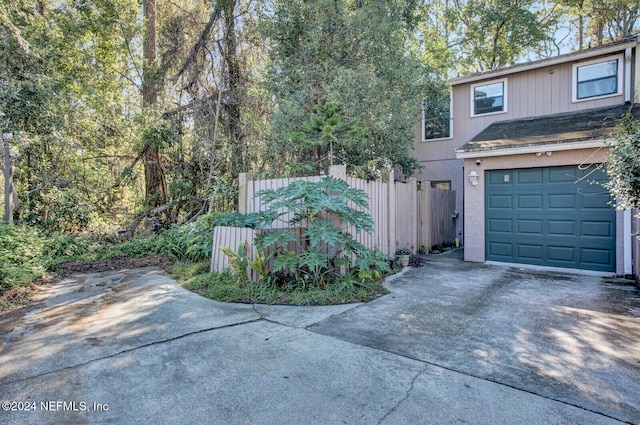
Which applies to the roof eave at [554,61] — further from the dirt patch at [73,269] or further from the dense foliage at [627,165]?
the dirt patch at [73,269]

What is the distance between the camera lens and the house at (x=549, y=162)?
21.7 feet

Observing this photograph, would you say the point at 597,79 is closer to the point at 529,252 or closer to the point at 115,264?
the point at 529,252

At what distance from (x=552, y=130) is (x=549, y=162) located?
1.31 m

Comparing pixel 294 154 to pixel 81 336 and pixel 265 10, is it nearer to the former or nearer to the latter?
pixel 265 10

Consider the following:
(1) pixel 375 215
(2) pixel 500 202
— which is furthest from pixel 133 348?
(2) pixel 500 202

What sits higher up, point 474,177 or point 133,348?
point 474,177

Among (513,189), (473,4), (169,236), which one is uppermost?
(473,4)

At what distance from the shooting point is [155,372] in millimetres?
2895

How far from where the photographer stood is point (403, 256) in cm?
738

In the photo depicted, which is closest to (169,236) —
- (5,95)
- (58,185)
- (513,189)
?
(58,185)

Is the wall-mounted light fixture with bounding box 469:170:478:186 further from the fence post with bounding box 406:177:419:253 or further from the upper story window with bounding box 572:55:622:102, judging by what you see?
the upper story window with bounding box 572:55:622:102

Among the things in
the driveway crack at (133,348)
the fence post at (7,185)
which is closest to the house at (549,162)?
the driveway crack at (133,348)

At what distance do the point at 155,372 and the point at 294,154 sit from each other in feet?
22.0

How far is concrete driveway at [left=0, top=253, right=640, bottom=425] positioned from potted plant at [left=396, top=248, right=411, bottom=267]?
6.75 ft
